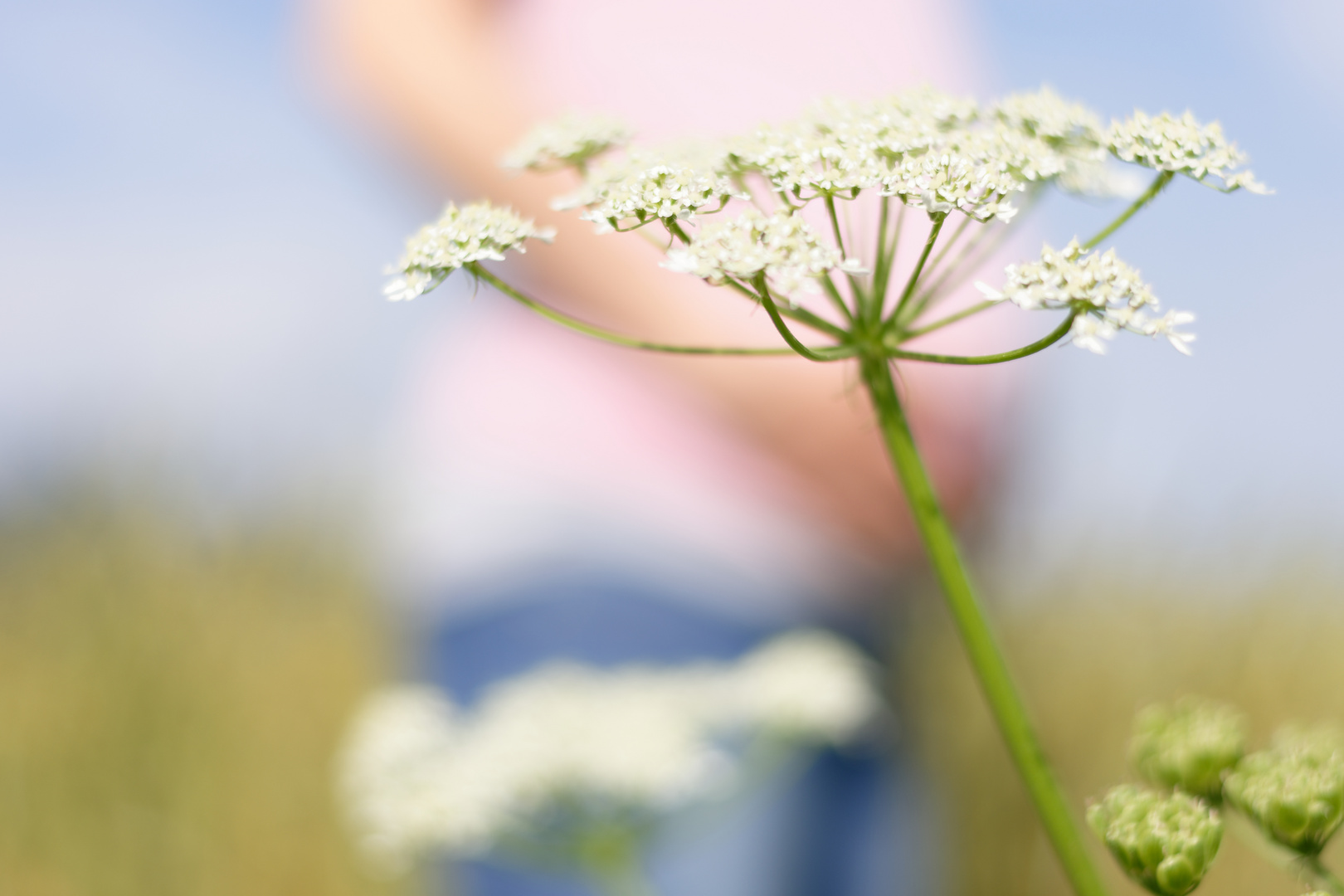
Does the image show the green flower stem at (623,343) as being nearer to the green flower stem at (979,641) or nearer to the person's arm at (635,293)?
the green flower stem at (979,641)

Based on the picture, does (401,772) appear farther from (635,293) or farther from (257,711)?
(257,711)

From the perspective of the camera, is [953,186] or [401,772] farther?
[401,772]

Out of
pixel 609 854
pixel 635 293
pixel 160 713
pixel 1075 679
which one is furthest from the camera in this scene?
pixel 160 713

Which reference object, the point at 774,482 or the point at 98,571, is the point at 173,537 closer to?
the point at 98,571

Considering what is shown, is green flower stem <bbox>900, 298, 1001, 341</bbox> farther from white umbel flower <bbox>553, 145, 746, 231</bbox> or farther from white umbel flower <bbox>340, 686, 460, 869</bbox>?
white umbel flower <bbox>340, 686, 460, 869</bbox>

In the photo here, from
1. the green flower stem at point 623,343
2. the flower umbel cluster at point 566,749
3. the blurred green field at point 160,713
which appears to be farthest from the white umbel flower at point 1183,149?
the blurred green field at point 160,713

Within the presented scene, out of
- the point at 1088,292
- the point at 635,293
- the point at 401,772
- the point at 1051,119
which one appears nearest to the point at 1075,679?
the point at 635,293
